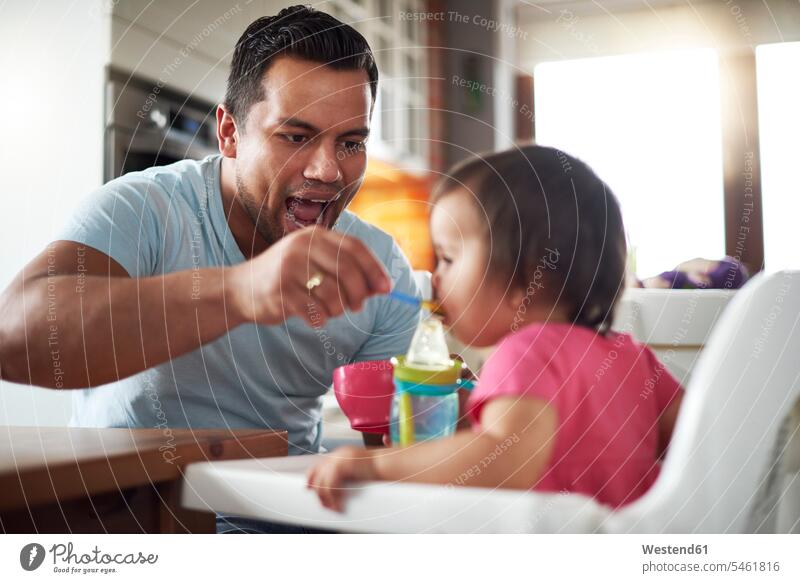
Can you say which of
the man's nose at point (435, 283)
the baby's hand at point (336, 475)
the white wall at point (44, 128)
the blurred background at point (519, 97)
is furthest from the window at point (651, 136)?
the white wall at point (44, 128)

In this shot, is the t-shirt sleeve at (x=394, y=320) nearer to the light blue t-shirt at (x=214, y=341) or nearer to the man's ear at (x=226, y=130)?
the light blue t-shirt at (x=214, y=341)

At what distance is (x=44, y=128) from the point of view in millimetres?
574

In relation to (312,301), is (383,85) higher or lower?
higher

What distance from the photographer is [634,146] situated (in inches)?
18.4

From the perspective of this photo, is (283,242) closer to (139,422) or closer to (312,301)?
(312,301)

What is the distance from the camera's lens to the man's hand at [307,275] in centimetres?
39

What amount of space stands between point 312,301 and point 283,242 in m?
0.05

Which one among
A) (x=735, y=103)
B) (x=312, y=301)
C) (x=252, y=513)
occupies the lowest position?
(x=252, y=513)

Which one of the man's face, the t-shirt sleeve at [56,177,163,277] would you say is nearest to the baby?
the man's face

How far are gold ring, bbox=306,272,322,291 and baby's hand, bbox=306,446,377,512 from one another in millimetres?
97

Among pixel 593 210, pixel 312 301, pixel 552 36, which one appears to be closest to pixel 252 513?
pixel 312 301

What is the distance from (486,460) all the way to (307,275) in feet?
0.45

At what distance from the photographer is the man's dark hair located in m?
0.51
